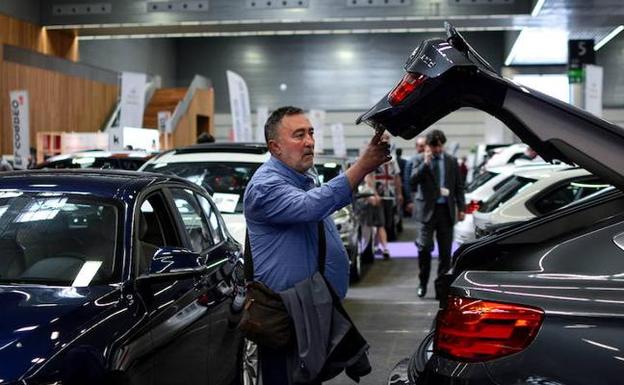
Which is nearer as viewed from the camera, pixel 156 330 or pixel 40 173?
pixel 156 330

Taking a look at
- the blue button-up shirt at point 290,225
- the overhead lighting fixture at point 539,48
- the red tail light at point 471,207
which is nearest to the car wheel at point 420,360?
the blue button-up shirt at point 290,225

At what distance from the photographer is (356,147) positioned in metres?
38.0

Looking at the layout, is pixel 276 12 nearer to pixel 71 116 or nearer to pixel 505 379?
pixel 71 116

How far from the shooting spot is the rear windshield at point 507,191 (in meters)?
8.73

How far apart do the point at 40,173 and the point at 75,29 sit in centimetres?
2225

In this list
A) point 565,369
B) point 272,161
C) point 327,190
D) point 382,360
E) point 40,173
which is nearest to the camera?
point 565,369

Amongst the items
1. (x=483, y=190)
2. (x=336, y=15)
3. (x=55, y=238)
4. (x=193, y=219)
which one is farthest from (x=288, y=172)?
(x=336, y=15)

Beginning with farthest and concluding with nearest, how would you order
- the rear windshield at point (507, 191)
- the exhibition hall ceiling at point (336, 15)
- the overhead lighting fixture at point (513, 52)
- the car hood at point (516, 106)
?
the overhead lighting fixture at point (513, 52) < the exhibition hall ceiling at point (336, 15) < the rear windshield at point (507, 191) < the car hood at point (516, 106)

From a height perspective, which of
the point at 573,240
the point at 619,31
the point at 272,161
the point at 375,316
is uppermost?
the point at 619,31

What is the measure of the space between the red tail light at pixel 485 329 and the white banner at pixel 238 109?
1365 cm

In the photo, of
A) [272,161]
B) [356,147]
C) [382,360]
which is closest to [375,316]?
[382,360]

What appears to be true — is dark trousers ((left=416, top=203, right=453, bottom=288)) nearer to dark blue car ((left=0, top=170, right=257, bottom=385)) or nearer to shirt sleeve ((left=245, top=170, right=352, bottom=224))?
dark blue car ((left=0, top=170, right=257, bottom=385))

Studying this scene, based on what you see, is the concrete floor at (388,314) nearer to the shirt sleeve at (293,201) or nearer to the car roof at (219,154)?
the car roof at (219,154)

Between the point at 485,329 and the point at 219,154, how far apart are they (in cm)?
622
